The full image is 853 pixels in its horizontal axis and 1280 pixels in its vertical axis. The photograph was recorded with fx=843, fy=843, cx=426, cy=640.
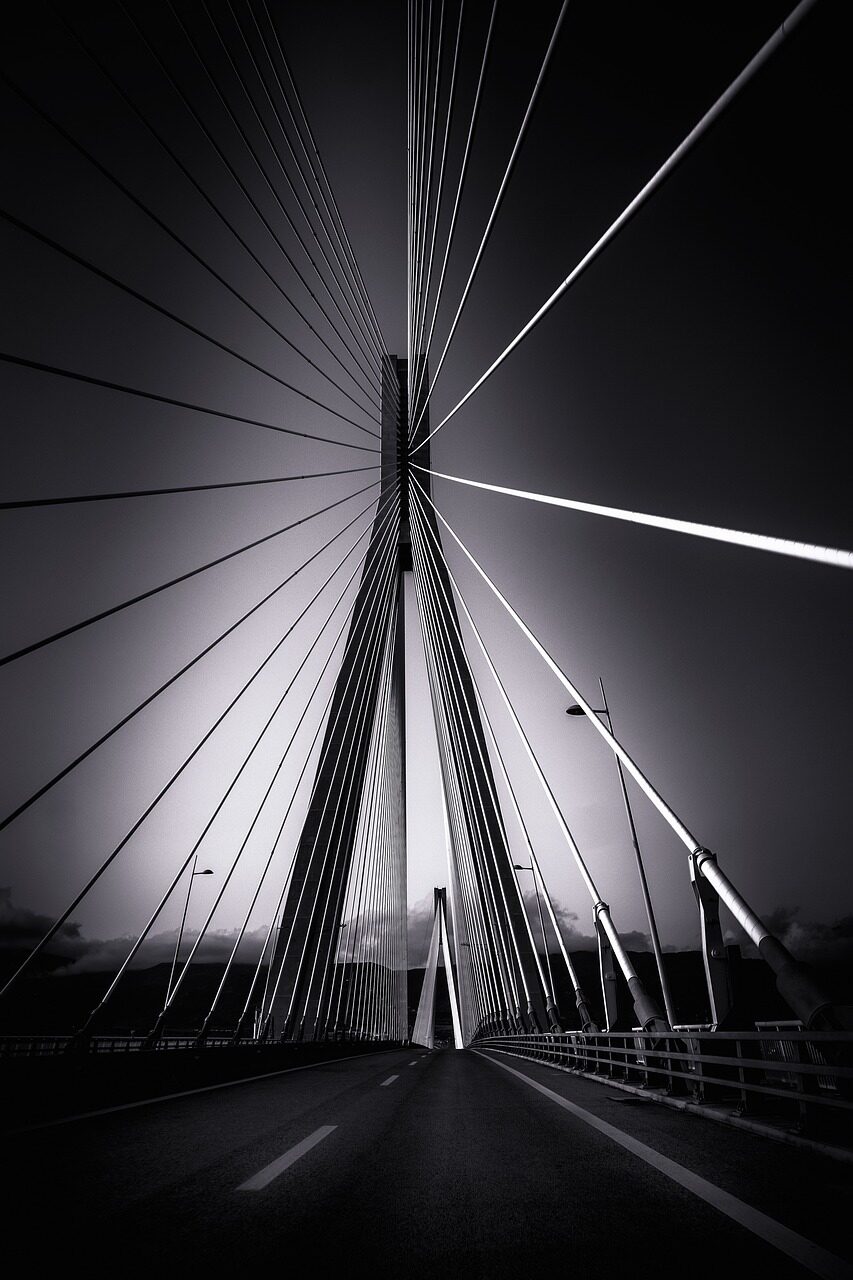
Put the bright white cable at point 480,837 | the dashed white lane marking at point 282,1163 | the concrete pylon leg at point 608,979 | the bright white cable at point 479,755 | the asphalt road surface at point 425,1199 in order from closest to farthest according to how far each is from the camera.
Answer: the asphalt road surface at point 425,1199, the dashed white lane marking at point 282,1163, the concrete pylon leg at point 608,979, the bright white cable at point 479,755, the bright white cable at point 480,837

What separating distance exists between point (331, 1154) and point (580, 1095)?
17.5ft

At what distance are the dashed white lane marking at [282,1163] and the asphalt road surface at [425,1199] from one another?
0.01 meters

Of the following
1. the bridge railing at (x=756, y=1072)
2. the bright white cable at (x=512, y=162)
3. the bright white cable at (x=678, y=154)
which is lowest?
the bridge railing at (x=756, y=1072)

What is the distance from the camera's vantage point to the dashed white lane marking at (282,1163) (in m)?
4.20

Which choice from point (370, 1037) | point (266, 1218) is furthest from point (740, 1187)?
point (370, 1037)

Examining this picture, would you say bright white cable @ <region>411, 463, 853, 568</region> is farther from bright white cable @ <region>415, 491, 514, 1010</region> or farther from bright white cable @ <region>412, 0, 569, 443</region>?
bright white cable @ <region>415, 491, 514, 1010</region>

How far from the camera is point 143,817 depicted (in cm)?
1069

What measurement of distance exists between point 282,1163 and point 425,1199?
125cm

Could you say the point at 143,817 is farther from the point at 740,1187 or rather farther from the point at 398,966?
the point at 398,966

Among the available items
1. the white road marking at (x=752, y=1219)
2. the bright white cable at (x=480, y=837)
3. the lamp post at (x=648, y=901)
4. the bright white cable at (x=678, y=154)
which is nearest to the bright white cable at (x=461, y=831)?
the bright white cable at (x=480, y=837)

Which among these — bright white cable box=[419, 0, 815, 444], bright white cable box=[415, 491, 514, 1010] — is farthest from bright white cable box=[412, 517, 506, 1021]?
bright white cable box=[419, 0, 815, 444]

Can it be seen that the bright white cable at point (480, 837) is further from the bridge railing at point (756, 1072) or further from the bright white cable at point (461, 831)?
the bridge railing at point (756, 1072)

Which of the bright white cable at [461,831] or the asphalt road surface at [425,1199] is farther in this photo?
the bright white cable at [461,831]

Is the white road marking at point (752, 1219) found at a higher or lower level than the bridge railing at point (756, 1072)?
lower
